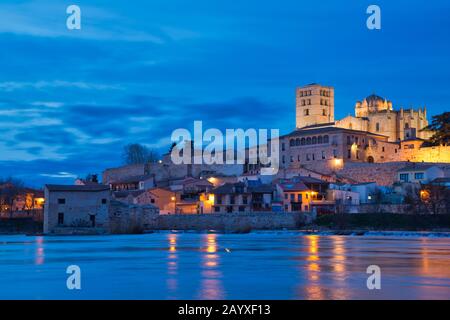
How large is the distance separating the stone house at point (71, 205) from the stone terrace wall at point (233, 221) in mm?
9279

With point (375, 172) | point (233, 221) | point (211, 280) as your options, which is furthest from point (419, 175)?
point (211, 280)

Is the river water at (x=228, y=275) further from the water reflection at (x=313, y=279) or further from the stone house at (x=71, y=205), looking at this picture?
the stone house at (x=71, y=205)

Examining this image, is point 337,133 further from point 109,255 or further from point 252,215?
point 109,255

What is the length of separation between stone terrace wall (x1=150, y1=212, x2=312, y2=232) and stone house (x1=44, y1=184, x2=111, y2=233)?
30.4 ft

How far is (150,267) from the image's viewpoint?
1800 cm

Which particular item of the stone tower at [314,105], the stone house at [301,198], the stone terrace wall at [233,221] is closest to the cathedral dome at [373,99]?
the stone tower at [314,105]

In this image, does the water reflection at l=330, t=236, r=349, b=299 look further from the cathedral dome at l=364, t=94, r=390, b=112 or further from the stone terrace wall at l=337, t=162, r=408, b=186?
the cathedral dome at l=364, t=94, r=390, b=112

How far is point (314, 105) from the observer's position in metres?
105

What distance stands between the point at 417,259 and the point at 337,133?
52.2 metres

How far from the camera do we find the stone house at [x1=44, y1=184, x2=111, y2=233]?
43.8 metres

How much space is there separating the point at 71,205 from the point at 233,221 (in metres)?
13.5

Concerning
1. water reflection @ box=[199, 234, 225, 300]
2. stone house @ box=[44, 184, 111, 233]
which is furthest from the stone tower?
water reflection @ box=[199, 234, 225, 300]

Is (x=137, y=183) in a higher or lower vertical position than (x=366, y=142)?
lower

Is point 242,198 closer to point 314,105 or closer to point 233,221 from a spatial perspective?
point 233,221
